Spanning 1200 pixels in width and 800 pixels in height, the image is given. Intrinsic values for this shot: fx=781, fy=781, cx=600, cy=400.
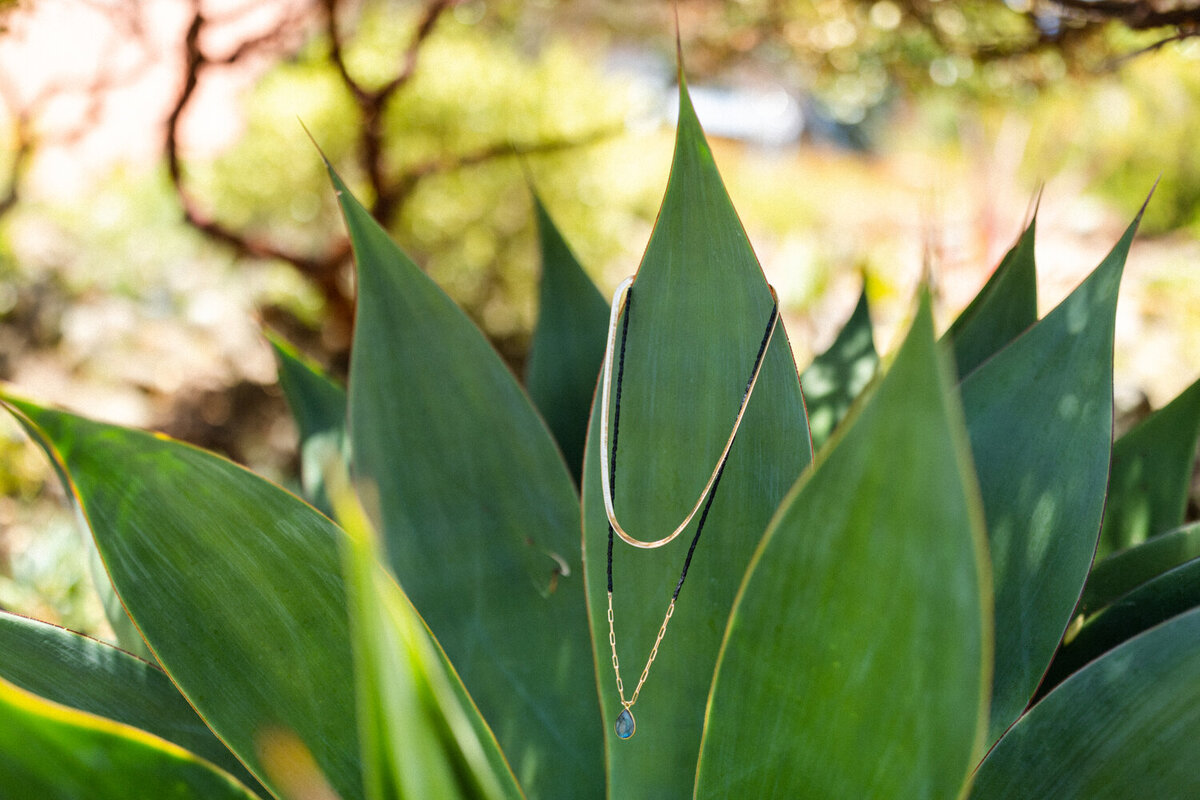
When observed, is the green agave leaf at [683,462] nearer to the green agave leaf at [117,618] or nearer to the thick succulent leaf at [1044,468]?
the thick succulent leaf at [1044,468]

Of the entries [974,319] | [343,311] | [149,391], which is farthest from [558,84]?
→ [974,319]

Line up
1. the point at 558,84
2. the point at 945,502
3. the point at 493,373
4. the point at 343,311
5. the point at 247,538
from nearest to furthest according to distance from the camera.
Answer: the point at 945,502 < the point at 247,538 < the point at 493,373 < the point at 343,311 < the point at 558,84

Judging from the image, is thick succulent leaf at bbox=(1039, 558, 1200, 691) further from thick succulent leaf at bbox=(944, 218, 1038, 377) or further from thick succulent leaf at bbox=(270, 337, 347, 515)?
thick succulent leaf at bbox=(270, 337, 347, 515)

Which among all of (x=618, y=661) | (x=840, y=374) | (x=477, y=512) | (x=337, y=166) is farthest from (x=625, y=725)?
(x=337, y=166)

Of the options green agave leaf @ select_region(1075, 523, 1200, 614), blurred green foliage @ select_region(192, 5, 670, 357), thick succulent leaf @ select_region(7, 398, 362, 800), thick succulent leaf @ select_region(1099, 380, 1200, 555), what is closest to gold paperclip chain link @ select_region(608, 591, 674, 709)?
thick succulent leaf @ select_region(7, 398, 362, 800)

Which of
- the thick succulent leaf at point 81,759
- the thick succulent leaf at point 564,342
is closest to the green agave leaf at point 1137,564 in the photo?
the thick succulent leaf at point 564,342

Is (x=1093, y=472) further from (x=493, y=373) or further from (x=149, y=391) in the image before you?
(x=149, y=391)

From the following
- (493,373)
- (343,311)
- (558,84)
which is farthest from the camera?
(558,84)
